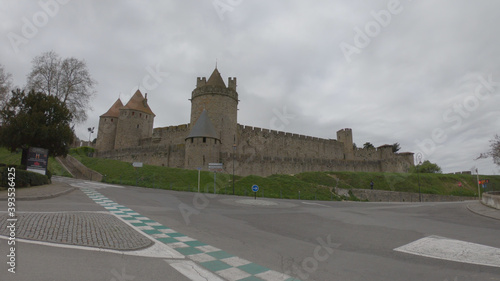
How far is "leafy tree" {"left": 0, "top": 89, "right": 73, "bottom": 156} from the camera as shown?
1727 centimetres

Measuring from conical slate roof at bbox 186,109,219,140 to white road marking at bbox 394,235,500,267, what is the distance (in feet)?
84.3

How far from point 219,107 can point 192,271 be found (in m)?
31.2

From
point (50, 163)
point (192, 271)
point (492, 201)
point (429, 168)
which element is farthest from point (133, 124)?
point (429, 168)

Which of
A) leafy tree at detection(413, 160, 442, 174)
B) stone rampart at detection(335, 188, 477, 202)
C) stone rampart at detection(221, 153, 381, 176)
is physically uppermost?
leafy tree at detection(413, 160, 442, 174)

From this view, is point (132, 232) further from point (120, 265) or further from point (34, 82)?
point (34, 82)

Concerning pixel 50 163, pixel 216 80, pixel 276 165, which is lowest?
pixel 50 163

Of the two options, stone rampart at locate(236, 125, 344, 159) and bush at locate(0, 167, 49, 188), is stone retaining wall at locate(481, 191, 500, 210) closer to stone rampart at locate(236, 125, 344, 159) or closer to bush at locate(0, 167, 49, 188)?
bush at locate(0, 167, 49, 188)

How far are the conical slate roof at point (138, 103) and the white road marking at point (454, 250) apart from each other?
44.0m

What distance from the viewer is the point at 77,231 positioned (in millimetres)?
5844

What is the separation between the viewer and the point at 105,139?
43625 millimetres

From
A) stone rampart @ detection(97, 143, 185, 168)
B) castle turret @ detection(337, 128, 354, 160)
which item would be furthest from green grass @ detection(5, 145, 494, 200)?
castle turret @ detection(337, 128, 354, 160)

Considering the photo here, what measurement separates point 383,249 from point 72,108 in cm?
3344

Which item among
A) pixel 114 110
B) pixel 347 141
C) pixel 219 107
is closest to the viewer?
pixel 219 107

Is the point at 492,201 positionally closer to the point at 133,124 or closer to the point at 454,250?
the point at 454,250
